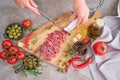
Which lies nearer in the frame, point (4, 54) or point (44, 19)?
point (4, 54)

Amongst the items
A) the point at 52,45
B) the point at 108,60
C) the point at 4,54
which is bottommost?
the point at 108,60

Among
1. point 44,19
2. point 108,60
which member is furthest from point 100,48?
point 44,19

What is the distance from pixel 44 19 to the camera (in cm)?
154

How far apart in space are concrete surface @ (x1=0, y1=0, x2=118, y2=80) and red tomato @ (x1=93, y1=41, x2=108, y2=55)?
0.13 m

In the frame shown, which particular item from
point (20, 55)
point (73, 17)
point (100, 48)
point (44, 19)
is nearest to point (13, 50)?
point (20, 55)

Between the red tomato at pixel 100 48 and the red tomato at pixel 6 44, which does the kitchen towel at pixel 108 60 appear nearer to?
the red tomato at pixel 100 48

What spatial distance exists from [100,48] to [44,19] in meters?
0.42

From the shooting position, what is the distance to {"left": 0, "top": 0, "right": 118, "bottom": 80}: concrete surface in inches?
55.9

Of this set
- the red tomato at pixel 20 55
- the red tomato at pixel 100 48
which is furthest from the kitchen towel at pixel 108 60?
the red tomato at pixel 20 55

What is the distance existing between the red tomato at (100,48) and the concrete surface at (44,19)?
13cm

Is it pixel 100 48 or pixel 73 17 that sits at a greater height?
pixel 73 17

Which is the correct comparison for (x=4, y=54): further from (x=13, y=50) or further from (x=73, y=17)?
(x=73, y=17)

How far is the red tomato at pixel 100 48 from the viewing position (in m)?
1.40

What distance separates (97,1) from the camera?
1622mm
